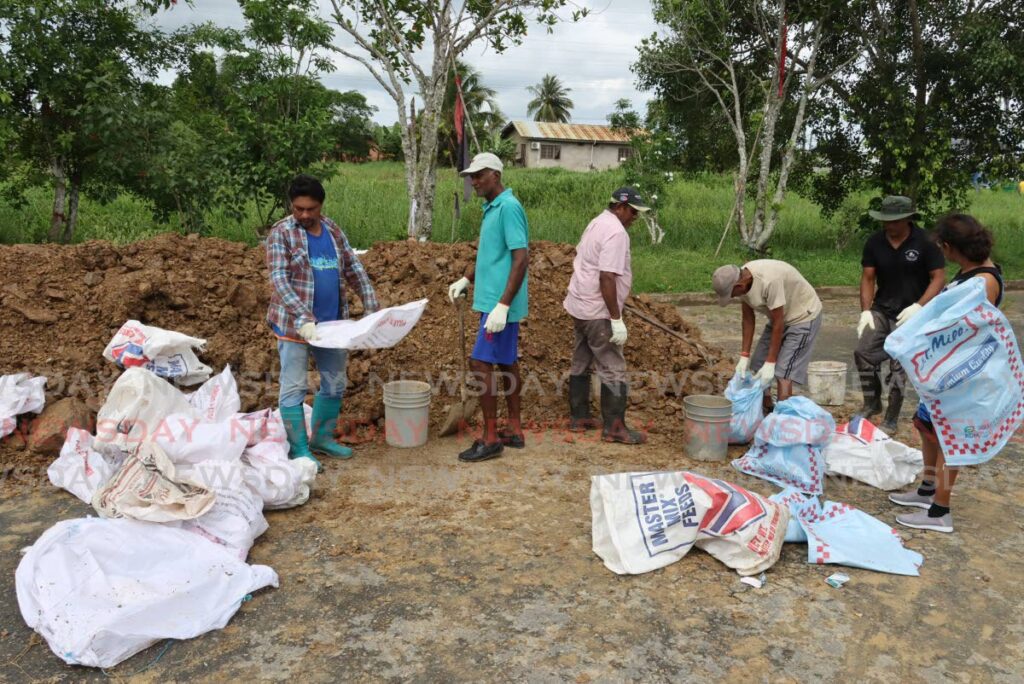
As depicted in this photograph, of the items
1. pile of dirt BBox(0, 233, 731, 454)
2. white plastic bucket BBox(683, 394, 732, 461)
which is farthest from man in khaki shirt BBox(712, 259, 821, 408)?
pile of dirt BBox(0, 233, 731, 454)

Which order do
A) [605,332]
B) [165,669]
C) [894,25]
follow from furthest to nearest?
1. [894,25]
2. [605,332]
3. [165,669]

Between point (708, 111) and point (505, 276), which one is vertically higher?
point (708, 111)

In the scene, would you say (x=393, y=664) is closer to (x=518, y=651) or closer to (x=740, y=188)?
(x=518, y=651)

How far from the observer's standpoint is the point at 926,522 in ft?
11.9

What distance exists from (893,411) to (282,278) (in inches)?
152

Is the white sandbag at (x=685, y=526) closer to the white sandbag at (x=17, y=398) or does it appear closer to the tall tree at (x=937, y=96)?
the white sandbag at (x=17, y=398)

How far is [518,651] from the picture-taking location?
8.82 ft

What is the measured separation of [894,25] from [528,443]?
441 inches

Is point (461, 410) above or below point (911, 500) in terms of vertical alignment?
above

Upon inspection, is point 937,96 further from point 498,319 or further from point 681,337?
point 498,319

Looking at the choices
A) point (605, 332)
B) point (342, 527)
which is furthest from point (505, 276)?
point (342, 527)

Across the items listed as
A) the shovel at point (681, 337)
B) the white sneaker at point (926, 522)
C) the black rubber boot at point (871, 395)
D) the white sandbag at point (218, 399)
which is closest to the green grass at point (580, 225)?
the shovel at point (681, 337)

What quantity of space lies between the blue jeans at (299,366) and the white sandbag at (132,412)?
0.49 metres

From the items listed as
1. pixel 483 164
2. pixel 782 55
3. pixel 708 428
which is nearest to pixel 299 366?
pixel 483 164
